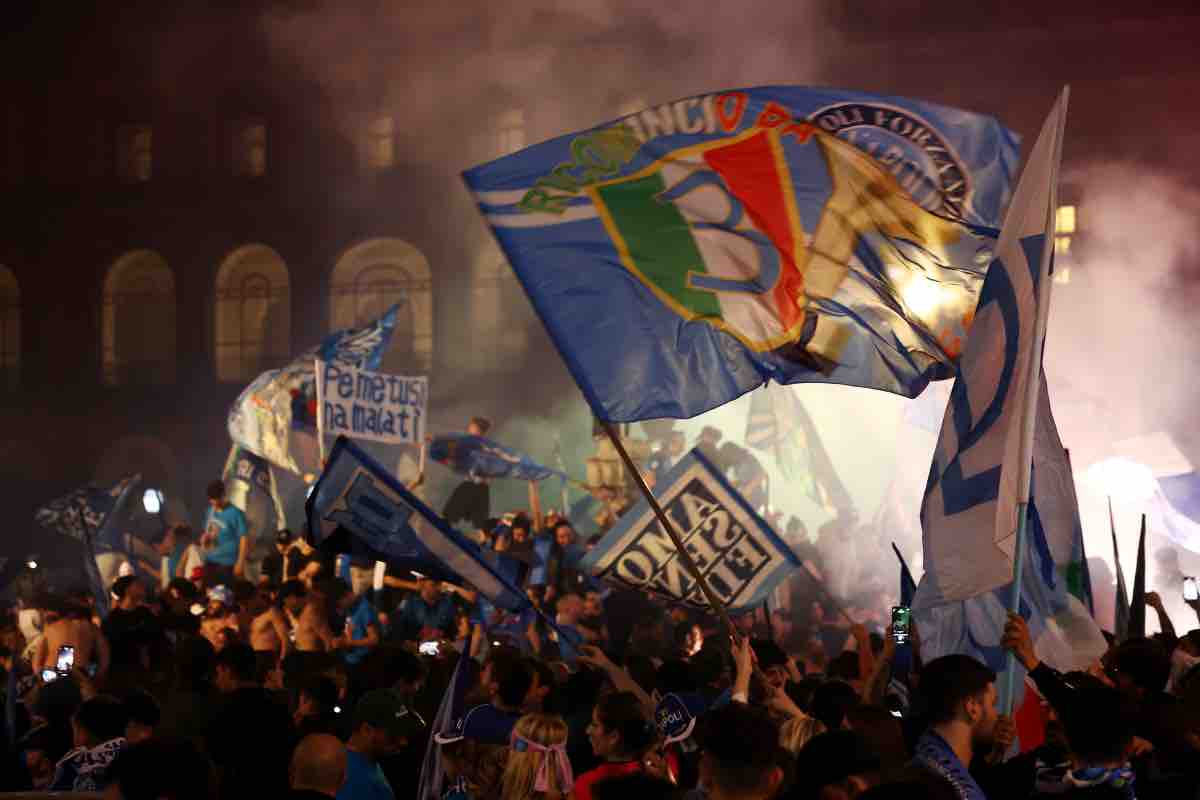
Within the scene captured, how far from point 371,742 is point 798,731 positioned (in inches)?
49.8

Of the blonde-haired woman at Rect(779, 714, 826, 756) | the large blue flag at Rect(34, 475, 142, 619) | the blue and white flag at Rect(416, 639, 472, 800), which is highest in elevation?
the blonde-haired woman at Rect(779, 714, 826, 756)

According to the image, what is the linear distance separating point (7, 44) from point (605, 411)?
25.7 m

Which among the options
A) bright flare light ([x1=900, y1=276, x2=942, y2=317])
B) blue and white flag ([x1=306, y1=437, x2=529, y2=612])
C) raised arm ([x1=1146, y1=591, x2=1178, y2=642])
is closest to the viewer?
blue and white flag ([x1=306, y1=437, x2=529, y2=612])

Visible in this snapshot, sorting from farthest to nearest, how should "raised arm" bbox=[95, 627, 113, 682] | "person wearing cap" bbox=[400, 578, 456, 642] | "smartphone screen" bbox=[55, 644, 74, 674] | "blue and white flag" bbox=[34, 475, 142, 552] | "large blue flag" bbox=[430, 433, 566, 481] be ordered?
"blue and white flag" bbox=[34, 475, 142, 552] → "large blue flag" bbox=[430, 433, 566, 481] → "person wearing cap" bbox=[400, 578, 456, 642] → "raised arm" bbox=[95, 627, 113, 682] → "smartphone screen" bbox=[55, 644, 74, 674]

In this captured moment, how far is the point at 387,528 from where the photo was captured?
686 centimetres

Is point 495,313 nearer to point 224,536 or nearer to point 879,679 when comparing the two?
point 224,536

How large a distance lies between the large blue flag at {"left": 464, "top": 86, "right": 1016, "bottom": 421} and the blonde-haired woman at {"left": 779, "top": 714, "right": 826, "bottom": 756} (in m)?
2.31

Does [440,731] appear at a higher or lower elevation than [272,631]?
higher

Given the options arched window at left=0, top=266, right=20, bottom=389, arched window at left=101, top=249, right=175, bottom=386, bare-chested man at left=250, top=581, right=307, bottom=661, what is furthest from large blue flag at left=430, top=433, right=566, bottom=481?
arched window at left=0, top=266, right=20, bottom=389

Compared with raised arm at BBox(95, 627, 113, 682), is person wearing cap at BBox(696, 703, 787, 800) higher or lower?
higher

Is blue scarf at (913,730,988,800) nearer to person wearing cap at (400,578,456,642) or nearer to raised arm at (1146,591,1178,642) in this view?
raised arm at (1146,591,1178,642)

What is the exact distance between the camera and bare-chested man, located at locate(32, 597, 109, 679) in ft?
28.7

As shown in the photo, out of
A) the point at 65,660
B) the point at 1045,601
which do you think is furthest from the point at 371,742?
the point at 1045,601

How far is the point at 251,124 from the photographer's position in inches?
1142
